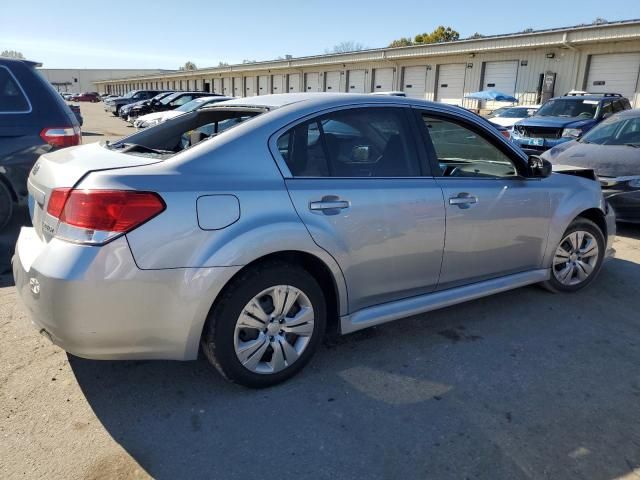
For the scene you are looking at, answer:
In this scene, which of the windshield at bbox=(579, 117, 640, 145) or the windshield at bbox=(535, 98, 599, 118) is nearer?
the windshield at bbox=(579, 117, 640, 145)

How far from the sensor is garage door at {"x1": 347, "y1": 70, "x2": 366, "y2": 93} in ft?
117

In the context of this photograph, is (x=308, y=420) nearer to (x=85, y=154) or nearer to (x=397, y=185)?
(x=397, y=185)

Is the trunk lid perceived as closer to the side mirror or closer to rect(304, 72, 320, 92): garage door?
the side mirror

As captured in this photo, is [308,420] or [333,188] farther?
[333,188]

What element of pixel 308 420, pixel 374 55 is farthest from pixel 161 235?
pixel 374 55

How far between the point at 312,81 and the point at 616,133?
34.8 meters

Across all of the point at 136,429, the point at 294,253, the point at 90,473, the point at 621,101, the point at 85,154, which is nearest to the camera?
the point at 90,473

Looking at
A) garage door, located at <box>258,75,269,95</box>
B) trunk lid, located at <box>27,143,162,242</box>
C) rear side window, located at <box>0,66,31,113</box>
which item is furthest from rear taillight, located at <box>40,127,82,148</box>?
garage door, located at <box>258,75,269,95</box>

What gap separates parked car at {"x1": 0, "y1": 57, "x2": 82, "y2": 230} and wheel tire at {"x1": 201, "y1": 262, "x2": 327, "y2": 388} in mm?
3694

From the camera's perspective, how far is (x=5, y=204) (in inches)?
213

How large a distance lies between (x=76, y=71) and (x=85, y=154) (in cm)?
12892

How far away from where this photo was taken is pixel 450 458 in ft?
8.01

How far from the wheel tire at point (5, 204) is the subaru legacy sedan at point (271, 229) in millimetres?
2585

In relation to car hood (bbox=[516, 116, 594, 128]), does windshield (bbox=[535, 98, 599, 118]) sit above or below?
above
